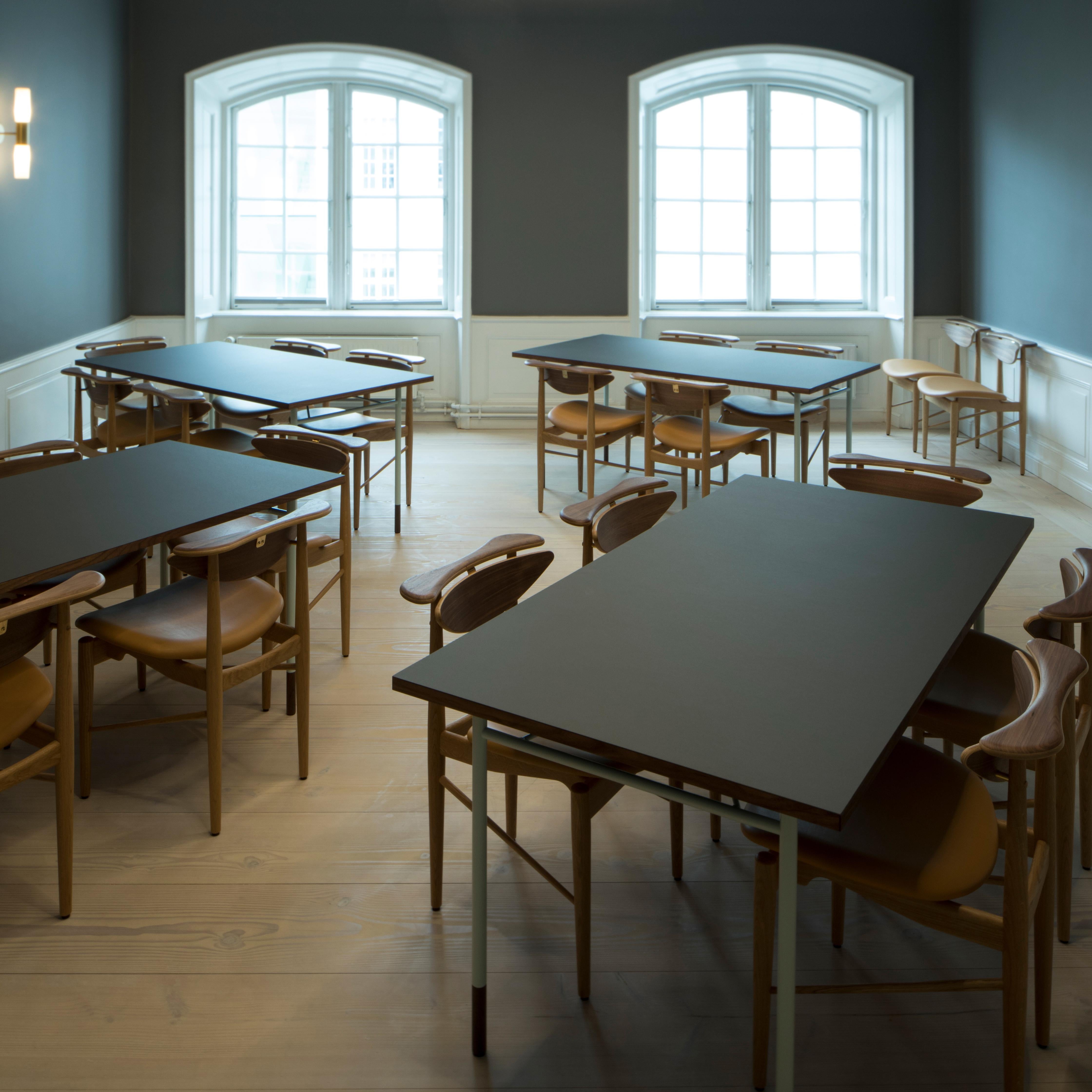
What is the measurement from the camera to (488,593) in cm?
236

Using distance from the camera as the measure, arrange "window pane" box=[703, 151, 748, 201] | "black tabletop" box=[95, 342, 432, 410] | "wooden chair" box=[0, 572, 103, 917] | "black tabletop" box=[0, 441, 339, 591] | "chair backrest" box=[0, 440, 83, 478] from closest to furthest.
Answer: "wooden chair" box=[0, 572, 103, 917], "black tabletop" box=[0, 441, 339, 591], "chair backrest" box=[0, 440, 83, 478], "black tabletop" box=[95, 342, 432, 410], "window pane" box=[703, 151, 748, 201]

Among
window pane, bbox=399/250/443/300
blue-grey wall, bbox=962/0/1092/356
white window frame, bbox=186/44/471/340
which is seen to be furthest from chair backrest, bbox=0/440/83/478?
window pane, bbox=399/250/443/300

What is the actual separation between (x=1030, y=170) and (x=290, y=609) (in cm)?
566

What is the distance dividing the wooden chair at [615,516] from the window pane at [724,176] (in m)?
6.30

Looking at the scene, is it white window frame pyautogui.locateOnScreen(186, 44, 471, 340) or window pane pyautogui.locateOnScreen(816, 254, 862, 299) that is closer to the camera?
white window frame pyautogui.locateOnScreen(186, 44, 471, 340)

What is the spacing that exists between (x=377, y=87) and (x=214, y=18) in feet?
4.25

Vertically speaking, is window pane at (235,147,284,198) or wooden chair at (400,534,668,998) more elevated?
window pane at (235,147,284,198)

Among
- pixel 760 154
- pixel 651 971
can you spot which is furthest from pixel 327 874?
pixel 760 154

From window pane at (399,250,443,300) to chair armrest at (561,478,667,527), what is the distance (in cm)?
607

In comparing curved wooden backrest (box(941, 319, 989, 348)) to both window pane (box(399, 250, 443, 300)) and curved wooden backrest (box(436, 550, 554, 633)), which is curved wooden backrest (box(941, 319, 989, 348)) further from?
curved wooden backrest (box(436, 550, 554, 633))

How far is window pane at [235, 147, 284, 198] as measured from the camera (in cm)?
873

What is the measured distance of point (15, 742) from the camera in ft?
10.6

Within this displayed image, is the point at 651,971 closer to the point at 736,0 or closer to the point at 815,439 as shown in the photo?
the point at 815,439

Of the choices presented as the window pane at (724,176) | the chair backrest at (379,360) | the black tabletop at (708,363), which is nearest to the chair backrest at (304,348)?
the chair backrest at (379,360)
